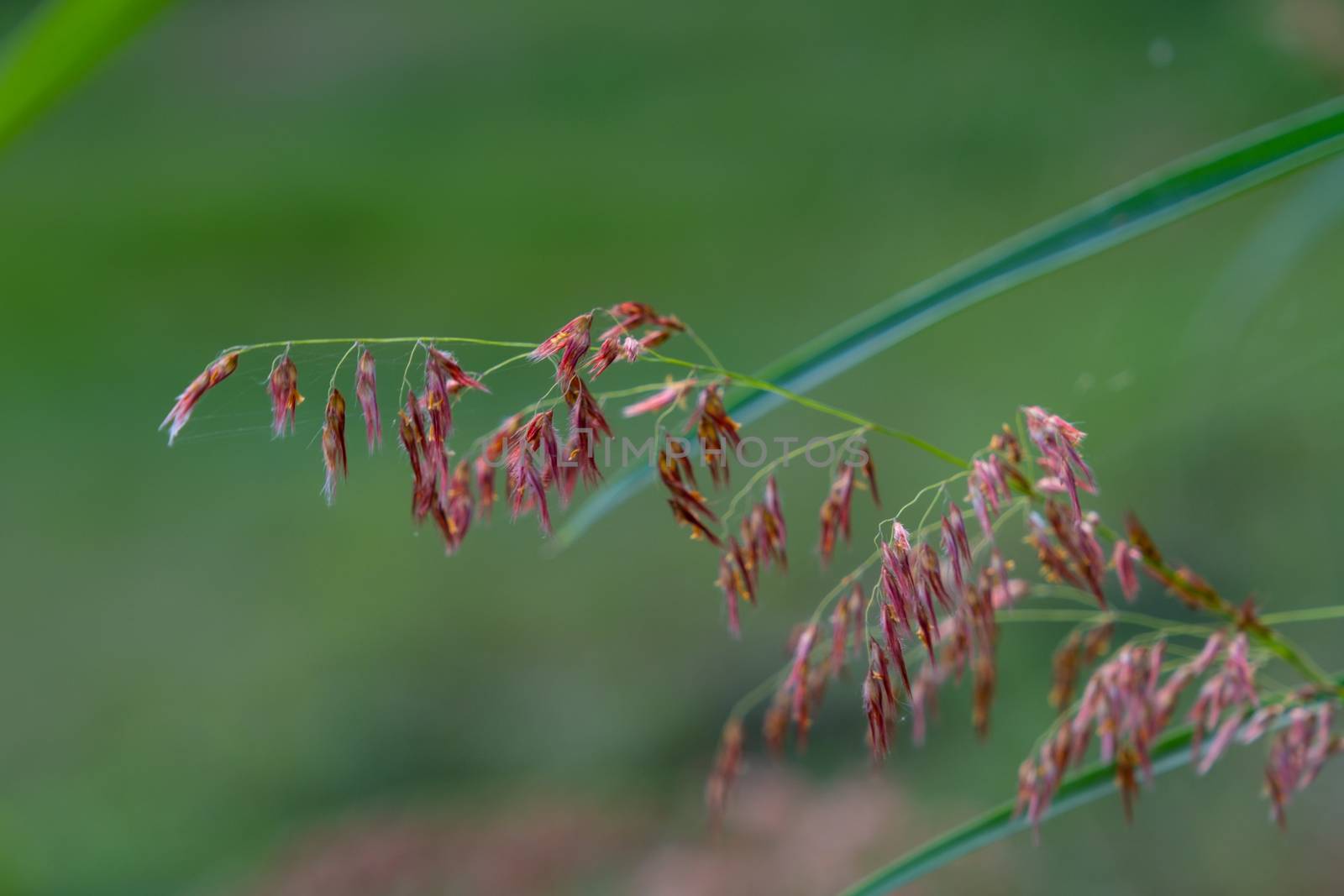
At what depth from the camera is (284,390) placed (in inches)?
9.1

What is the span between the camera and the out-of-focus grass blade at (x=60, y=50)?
135mm

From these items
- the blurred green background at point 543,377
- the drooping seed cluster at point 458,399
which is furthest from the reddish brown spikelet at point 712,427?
the blurred green background at point 543,377

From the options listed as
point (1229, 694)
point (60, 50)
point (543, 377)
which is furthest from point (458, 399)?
point (543, 377)

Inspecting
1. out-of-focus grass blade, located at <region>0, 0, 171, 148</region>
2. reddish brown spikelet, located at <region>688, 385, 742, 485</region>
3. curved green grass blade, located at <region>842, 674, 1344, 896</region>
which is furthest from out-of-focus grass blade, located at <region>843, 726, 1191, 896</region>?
out-of-focus grass blade, located at <region>0, 0, 171, 148</region>

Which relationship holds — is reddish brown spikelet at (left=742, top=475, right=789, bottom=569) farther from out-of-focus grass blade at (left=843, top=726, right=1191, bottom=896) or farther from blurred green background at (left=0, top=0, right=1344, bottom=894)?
blurred green background at (left=0, top=0, right=1344, bottom=894)

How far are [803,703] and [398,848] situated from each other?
0.73 meters

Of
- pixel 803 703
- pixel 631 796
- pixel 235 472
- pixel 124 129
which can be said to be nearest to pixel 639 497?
pixel 631 796

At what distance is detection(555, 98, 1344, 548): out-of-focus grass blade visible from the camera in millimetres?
221

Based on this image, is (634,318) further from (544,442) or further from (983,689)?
(983,689)

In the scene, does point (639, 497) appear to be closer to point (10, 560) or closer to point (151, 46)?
point (10, 560)

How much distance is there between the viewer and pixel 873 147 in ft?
4.46

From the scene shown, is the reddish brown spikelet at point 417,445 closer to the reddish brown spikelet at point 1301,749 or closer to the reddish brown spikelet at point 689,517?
the reddish brown spikelet at point 689,517

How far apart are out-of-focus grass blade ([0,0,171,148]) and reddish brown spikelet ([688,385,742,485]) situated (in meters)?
0.13

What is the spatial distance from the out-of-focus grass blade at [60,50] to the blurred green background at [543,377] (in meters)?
0.43
